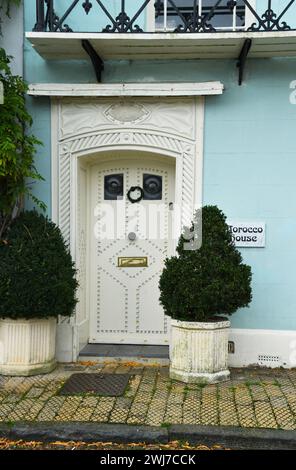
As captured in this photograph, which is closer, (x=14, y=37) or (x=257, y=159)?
(x=257, y=159)

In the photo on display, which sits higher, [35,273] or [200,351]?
[35,273]

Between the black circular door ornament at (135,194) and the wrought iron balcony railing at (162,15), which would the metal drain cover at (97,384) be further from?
the wrought iron balcony railing at (162,15)

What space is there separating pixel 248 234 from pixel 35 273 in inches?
97.0

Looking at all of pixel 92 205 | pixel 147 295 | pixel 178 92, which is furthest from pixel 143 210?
pixel 178 92

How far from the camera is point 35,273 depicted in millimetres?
5371

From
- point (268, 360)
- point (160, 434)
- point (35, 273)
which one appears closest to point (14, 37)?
point (35, 273)

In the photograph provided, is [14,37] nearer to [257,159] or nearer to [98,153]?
[98,153]

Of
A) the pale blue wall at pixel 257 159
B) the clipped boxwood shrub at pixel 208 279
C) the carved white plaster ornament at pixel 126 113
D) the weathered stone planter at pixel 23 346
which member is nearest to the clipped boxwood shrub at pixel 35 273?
the weathered stone planter at pixel 23 346

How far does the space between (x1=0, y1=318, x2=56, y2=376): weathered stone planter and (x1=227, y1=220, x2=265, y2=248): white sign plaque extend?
2334mm

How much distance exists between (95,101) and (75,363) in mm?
3137

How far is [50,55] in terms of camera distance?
5996 millimetres

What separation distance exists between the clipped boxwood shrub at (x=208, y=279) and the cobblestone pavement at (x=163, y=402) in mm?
773

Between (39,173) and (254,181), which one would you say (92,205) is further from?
(254,181)

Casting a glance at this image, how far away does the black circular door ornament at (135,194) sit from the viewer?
6.52m
